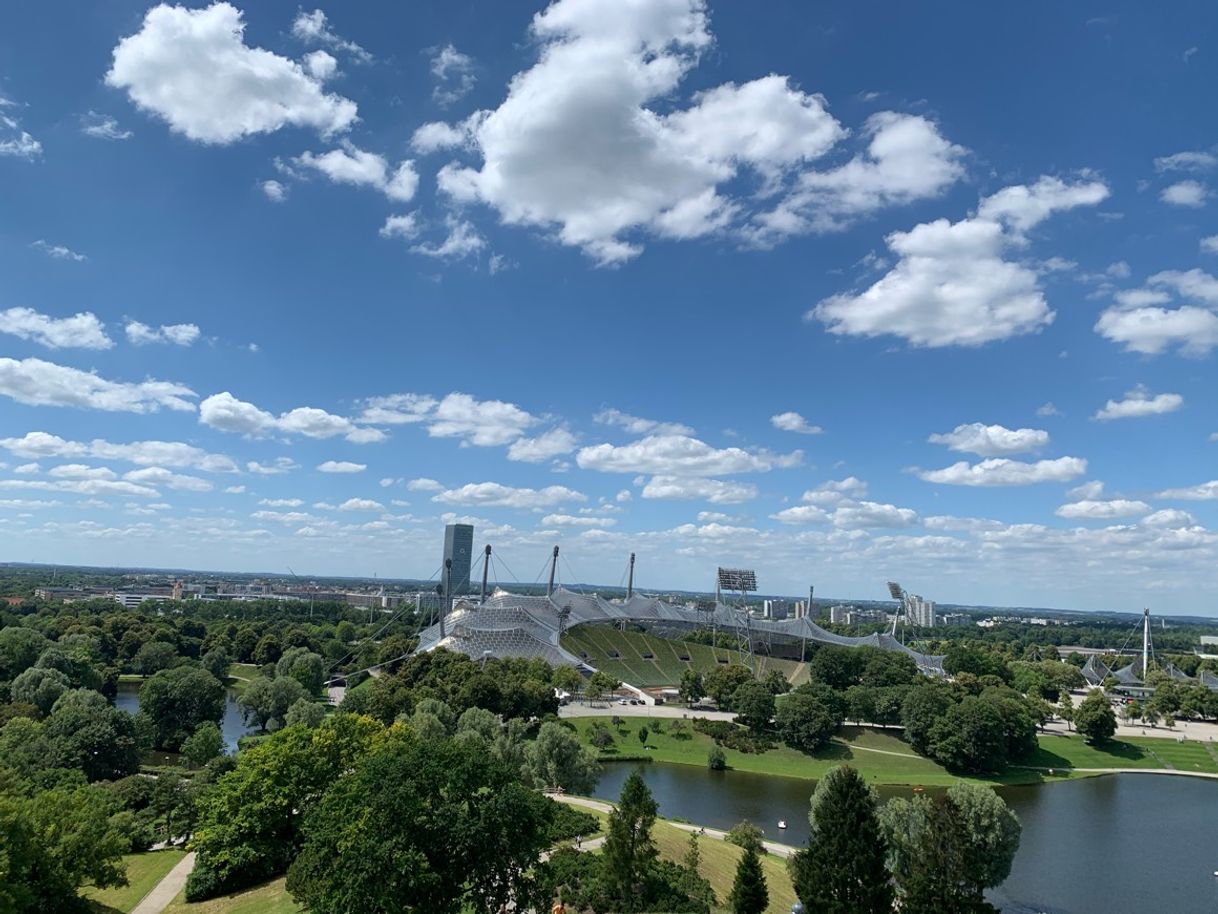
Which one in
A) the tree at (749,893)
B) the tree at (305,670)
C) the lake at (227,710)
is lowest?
the lake at (227,710)

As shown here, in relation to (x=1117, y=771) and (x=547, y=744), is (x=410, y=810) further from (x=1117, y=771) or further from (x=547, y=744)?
(x=1117, y=771)

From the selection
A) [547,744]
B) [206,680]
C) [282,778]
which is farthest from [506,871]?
[206,680]

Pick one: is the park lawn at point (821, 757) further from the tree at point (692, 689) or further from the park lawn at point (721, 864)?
the park lawn at point (721, 864)

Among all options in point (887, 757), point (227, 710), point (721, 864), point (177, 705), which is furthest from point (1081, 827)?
point (227, 710)

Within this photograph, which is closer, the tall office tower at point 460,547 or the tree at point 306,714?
the tree at point 306,714

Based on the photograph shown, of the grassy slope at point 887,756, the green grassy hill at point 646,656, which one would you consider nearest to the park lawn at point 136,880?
the grassy slope at point 887,756

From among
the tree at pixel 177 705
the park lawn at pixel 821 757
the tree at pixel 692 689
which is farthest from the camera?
the tree at pixel 692 689
